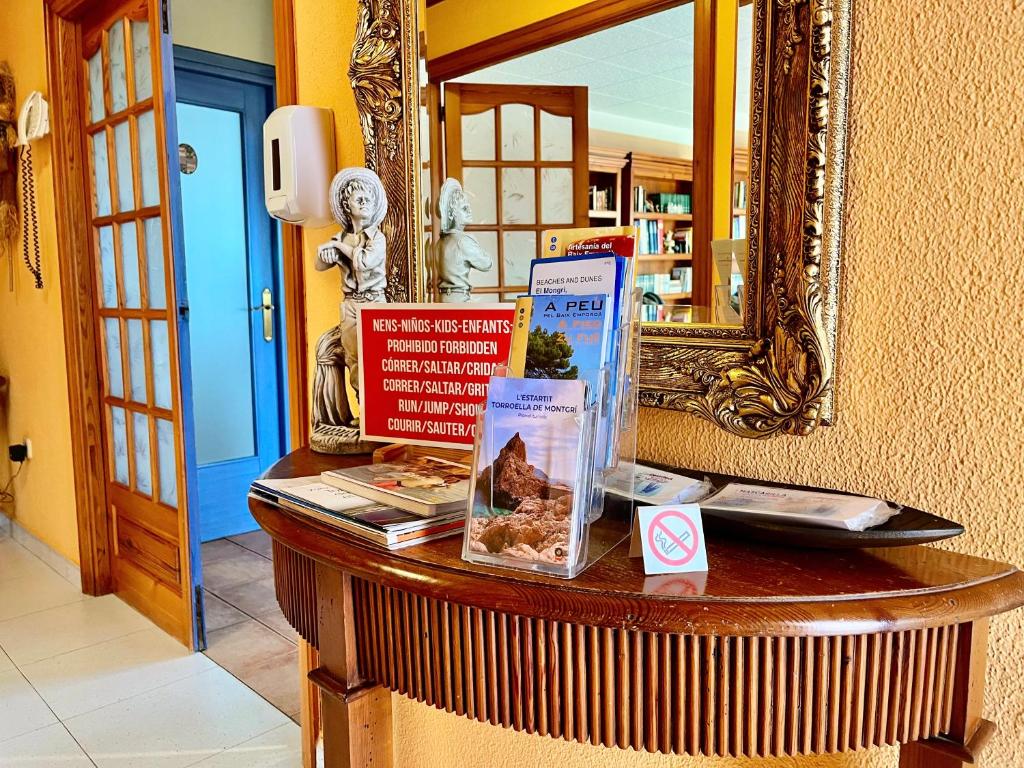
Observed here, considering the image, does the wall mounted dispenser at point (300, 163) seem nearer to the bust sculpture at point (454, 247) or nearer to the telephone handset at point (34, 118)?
the bust sculpture at point (454, 247)

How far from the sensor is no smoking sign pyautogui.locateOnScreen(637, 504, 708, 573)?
72cm

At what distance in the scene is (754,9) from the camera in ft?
3.08

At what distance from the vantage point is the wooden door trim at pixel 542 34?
3.50ft

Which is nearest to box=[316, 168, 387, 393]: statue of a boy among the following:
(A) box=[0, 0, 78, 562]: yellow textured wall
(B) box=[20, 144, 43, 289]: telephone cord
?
(A) box=[0, 0, 78, 562]: yellow textured wall

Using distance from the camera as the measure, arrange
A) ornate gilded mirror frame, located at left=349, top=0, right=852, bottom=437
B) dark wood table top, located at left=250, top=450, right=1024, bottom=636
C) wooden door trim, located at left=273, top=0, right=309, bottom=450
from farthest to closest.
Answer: wooden door trim, located at left=273, top=0, right=309, bottom=450 → ornate gilded mirror frame, located at left=349, top=0, right=852, bottom=437 → dark wood table top, located at left=250, top=450, right=1024, bottom=636

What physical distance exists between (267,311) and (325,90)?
2288 millimetres

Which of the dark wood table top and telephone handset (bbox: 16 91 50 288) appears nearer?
the dark wood table top

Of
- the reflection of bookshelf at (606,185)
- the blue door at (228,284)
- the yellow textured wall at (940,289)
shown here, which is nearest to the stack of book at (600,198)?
the reflection of bookshelf at (606,185)

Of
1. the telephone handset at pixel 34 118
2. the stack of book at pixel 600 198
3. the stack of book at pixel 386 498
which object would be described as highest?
the telephone handset at pixel 34 118

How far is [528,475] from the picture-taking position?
0.74 metres

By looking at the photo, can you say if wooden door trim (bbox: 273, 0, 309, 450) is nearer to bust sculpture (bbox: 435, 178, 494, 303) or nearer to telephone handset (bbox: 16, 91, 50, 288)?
bust sculpture (bbox: 435, 178, 494, 303)

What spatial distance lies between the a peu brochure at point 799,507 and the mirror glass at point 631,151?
9.6 inches

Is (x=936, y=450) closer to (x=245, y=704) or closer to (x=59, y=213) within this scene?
(x=245, y=704)

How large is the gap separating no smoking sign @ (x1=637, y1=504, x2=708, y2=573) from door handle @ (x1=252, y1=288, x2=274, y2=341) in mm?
3327
